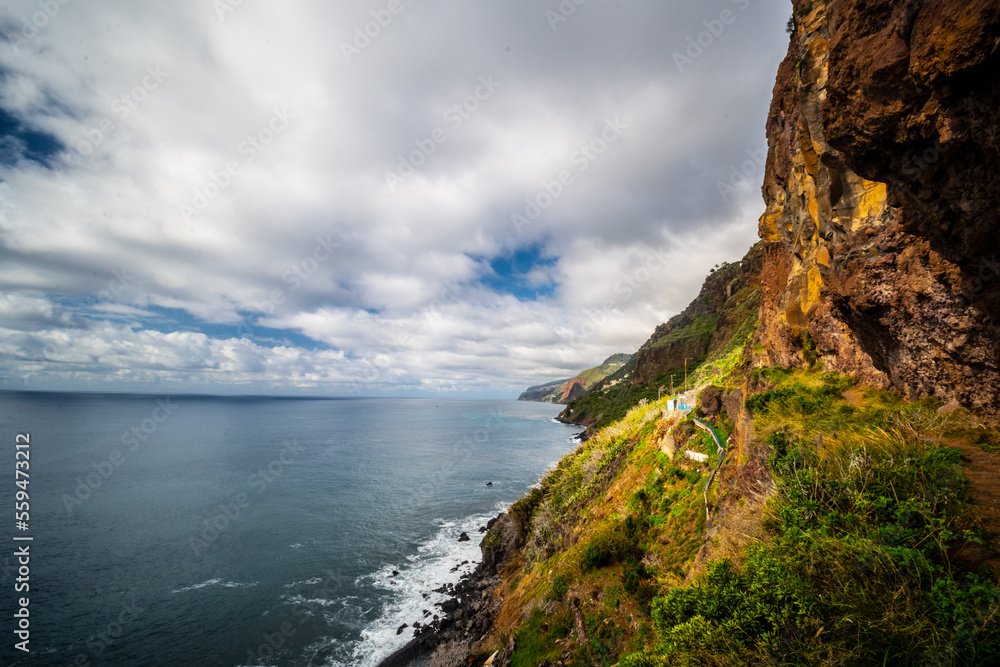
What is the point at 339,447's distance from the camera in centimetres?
7275

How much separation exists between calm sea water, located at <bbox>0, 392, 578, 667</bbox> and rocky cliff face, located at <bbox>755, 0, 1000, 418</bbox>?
23.8 metres

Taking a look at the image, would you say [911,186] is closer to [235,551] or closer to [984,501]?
[984,501]

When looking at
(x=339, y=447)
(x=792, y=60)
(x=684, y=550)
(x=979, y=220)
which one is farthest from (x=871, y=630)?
(x=339, y=447)

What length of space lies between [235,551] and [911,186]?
39484mm

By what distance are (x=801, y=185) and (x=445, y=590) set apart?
27.6m

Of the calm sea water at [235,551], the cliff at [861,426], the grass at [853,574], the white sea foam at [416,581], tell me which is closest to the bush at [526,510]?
the white sea foam at [416,581]

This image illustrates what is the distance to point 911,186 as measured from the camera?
238 inches

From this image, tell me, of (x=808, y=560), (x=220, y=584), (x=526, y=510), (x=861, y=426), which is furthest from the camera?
(x=526, y=510)

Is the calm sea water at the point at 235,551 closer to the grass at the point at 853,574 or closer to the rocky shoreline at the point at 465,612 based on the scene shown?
the rocky shoreline at the point at 465,612

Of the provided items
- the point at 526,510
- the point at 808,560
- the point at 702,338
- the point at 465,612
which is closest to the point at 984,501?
the point at 808,560

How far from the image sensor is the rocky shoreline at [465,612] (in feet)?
58.2

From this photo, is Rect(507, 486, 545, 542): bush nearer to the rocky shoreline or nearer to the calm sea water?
the rocky shoreline

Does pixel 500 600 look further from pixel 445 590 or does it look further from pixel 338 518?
pixel 338 518

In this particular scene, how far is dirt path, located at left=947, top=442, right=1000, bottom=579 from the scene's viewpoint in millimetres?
4406
